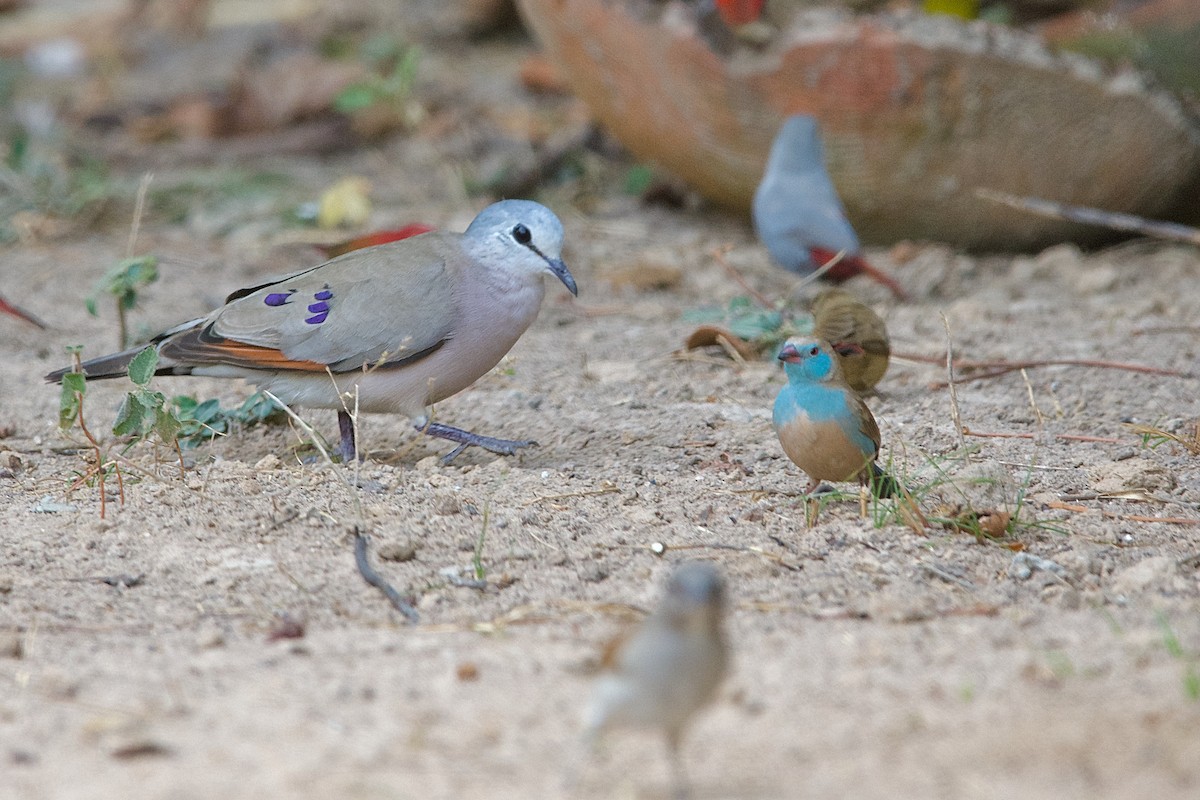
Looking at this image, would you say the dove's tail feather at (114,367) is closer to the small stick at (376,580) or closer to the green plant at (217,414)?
the green plant at (217,414)

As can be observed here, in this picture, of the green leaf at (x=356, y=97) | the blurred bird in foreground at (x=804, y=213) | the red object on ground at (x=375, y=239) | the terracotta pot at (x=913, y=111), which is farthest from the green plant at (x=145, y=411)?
the green leaf at (x=356, y=97)

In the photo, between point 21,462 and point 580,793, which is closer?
point 580,793

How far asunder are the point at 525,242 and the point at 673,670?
2.25 meters

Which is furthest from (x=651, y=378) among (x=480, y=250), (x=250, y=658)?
(x=250, y=658)

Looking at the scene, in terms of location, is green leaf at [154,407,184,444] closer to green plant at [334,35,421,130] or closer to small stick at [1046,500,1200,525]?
small stick at [1046,500,1200,525]

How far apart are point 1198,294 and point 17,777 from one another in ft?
16.0

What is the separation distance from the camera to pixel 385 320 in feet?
13.4

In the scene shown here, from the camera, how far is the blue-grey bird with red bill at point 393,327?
4.08 metres

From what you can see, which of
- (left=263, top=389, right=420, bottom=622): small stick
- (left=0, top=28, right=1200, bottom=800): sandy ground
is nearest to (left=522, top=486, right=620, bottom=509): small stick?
(left=0, top=28, right=1200, bottom=800): sandy ground

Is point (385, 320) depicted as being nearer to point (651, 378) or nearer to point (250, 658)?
point (651, 378)

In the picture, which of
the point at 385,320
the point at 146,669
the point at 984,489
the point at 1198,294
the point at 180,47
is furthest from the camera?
the point at 180,47

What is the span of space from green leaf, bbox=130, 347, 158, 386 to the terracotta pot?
10.8 ft

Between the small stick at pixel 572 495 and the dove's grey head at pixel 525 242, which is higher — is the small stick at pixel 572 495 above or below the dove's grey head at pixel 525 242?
below

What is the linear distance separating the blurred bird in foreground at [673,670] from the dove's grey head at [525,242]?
2.04m
